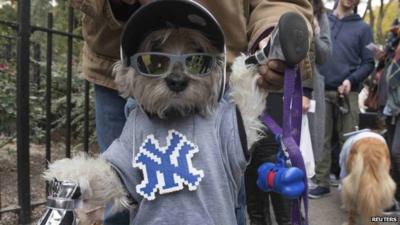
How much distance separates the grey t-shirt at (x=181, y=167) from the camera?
1.61 metres

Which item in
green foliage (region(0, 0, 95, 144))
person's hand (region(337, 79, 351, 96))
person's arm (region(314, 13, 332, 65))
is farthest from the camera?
person's hand (region(337, 79, 351, 96))

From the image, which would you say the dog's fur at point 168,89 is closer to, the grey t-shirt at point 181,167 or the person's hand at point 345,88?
the grey t-shirt at point 181,167

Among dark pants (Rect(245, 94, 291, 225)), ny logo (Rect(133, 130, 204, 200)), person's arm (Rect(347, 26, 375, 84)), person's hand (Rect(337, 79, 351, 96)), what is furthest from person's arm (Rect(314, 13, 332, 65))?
ny logo (Rect(133, 130, 204, 200))

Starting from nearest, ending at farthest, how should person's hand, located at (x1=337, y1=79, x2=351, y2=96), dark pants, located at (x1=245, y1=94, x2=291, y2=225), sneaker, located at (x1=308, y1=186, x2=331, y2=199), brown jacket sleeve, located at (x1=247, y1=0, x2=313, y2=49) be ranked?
→ brown jacket sleeve, located at (x1=247, y1=0, x2=313, y2=49) → dark pants, located at (x1=245, y1=94, x2=291, y2=225) → person's hand, located at (x1=337, y1=79, x2=351, y2=96) → sneaker, located at (x1=308, y1=186, x2=331, y2=199)

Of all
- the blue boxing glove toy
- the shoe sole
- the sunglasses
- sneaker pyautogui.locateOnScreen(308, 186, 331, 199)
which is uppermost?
the shoe sole

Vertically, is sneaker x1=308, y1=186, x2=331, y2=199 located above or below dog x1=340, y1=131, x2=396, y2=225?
below

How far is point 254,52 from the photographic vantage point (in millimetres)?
1830

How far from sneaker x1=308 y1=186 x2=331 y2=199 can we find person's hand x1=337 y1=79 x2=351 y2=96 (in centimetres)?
108

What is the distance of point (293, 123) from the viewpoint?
1779mm

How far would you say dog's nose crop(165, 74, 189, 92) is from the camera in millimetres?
1572

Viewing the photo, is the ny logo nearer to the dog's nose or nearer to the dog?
the dog's nose

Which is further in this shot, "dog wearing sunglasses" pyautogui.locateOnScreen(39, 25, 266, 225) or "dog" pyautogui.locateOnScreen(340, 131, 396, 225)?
"dog" pyautogui.locateOnScreen(340, 131, 396, 225)

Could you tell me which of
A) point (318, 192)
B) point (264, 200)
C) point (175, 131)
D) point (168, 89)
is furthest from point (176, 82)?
point (318, 192)

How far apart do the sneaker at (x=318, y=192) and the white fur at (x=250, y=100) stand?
396 centimetres
